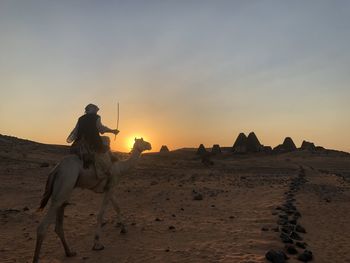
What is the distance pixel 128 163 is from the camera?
11617mm

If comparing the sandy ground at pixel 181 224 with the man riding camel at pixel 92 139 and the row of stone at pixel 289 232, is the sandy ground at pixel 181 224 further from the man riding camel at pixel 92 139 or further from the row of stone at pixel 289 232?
the man riding camel at pixel 92 139

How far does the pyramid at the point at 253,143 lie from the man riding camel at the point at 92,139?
64.7 m

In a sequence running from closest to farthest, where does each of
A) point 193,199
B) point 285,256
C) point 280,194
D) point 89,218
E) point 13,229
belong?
1. point 285,256
2. point 13,229
3. point 89,218
4. point 193,199
5. point 280,194

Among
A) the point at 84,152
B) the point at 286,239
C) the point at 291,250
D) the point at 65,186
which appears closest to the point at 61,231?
the point at 65,186

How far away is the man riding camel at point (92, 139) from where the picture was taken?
10.1m

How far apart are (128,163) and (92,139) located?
1.63m

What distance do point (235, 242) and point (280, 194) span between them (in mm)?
10770

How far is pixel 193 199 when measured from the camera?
62.5 ft

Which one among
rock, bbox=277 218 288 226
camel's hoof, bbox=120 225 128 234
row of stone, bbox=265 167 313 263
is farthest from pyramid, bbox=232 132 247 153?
camel's hoof, bbox=120 225 128 234

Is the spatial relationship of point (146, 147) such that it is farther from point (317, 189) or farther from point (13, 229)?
point (317, 189)

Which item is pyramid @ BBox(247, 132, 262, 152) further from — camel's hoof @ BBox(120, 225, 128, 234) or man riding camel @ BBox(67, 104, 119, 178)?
man riding camel @ BBox(67, 104, 119, 178)

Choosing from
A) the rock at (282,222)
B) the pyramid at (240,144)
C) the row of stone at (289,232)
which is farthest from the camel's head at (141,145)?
the pyramid at (240,144)

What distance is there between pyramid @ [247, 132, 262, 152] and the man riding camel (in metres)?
64.7

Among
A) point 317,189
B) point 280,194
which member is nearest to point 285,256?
point 280,194
